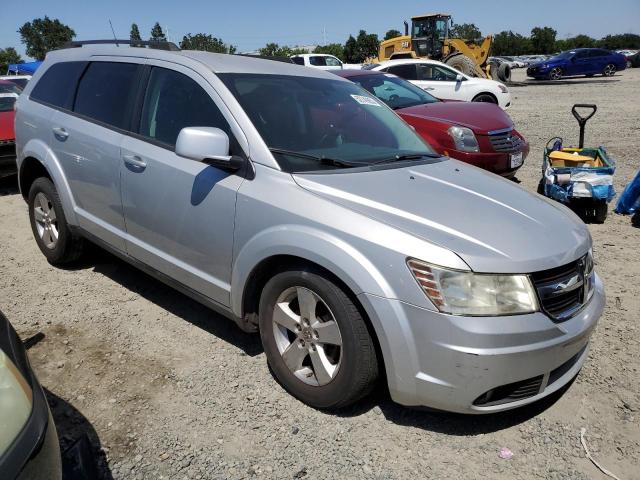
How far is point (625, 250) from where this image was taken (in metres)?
5.01

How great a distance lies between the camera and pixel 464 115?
677 cm

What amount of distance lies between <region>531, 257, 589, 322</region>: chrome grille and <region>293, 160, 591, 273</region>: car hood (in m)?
0.05

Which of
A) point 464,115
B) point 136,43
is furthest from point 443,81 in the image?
point 136,43

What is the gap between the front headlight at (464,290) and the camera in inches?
87.3

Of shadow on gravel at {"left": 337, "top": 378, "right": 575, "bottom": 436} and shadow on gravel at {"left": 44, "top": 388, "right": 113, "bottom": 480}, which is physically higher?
shadow on gravel at {"left": 44, "top": 388, "right": 113, "bottom": 480}

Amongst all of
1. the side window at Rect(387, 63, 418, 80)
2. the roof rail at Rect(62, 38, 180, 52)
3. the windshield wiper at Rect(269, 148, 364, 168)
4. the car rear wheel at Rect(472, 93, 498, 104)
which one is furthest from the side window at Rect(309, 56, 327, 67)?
the windshield wiper at Rect(269, 148, 364, 168)

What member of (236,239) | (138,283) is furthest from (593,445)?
(138,283)

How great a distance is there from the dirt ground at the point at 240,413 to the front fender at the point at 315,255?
0.65 meters

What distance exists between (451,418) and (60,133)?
348cm

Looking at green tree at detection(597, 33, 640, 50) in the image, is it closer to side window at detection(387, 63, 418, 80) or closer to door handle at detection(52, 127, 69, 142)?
side window at detection(387, 63, 418, 80)

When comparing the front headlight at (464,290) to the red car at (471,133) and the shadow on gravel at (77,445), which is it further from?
the red car at (471,133)

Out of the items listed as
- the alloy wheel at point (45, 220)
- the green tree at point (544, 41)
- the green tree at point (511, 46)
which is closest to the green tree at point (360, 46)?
the green tree at point (511, 46)

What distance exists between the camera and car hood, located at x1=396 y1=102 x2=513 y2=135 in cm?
650

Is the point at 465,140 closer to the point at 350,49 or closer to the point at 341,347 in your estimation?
the point at 341,347
